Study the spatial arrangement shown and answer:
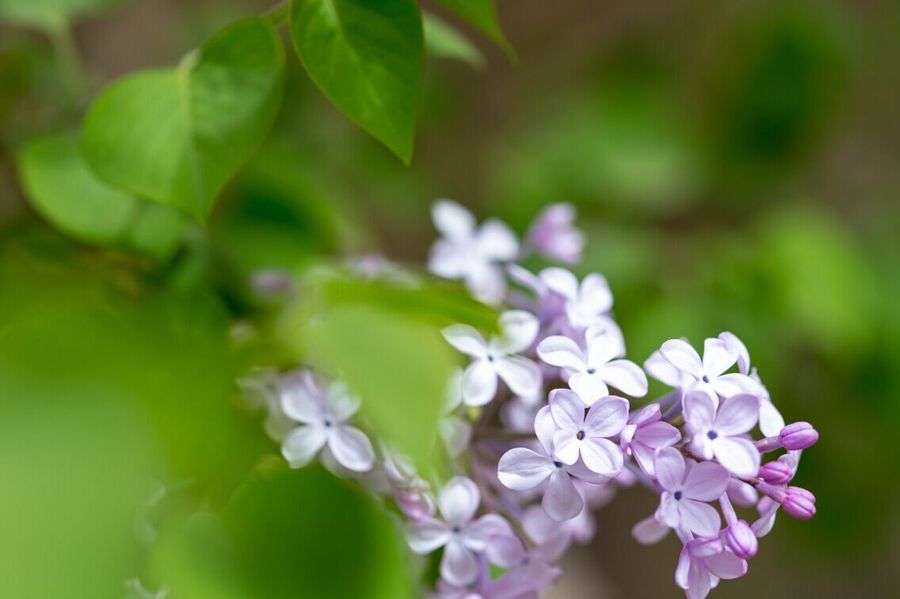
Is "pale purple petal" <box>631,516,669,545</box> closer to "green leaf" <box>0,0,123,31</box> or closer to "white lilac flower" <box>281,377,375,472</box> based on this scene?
"white lilac flower" <box>281,377,375,472</box>

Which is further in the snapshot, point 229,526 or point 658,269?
point 658,269

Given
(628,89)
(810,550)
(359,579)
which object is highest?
(359,579)

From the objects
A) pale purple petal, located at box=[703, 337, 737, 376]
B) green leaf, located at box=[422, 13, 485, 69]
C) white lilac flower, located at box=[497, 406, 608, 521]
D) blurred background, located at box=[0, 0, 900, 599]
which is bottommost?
blurred background, located at box=[0, 0, 900, 599]

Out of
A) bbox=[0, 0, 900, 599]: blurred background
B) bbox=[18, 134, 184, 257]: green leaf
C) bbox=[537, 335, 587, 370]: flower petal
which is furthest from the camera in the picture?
bbox=[18, 134, 184, 257]: green leaf

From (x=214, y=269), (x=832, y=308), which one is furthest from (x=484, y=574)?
(x=832, y=308)

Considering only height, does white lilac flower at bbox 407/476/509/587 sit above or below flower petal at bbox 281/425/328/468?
below

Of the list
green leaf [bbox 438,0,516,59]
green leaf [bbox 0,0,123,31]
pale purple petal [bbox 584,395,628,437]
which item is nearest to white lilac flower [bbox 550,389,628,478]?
pale purple petal [bbox 584,395,628,437]

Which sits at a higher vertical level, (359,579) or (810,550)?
(359,579)

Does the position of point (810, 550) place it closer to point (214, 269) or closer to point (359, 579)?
point (214, 269)
